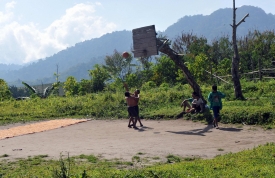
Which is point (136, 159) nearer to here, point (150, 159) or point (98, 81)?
point (150, 159)

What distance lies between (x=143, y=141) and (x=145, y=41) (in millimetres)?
6531

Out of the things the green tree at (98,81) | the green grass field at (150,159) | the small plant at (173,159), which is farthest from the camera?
the green tree at (98,81)

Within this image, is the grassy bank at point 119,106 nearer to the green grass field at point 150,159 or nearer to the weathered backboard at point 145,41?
the green grass field at point 150,159

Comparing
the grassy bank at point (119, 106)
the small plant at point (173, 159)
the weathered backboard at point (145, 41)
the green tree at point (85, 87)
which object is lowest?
the small plant at point (173, 159)

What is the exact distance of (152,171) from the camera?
675 cm

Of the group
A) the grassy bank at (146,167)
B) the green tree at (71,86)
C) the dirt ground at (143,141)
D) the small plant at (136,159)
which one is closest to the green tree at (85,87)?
the green tree at (71,86)

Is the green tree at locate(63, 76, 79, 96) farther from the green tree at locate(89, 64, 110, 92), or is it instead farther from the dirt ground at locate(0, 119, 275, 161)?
the dirt ground at locate(0, 119, 275, 161)

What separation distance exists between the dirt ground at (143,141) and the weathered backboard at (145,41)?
138 inches

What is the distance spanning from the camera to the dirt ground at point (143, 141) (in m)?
10.2

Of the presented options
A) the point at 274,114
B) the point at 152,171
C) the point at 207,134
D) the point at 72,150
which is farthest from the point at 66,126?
the point at 152,171

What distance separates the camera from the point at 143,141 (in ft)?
39.2

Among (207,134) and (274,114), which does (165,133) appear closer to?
(207,134)

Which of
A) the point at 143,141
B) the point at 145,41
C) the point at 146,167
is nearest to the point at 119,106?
the point at 145,41

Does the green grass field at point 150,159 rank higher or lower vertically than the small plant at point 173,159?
higher
